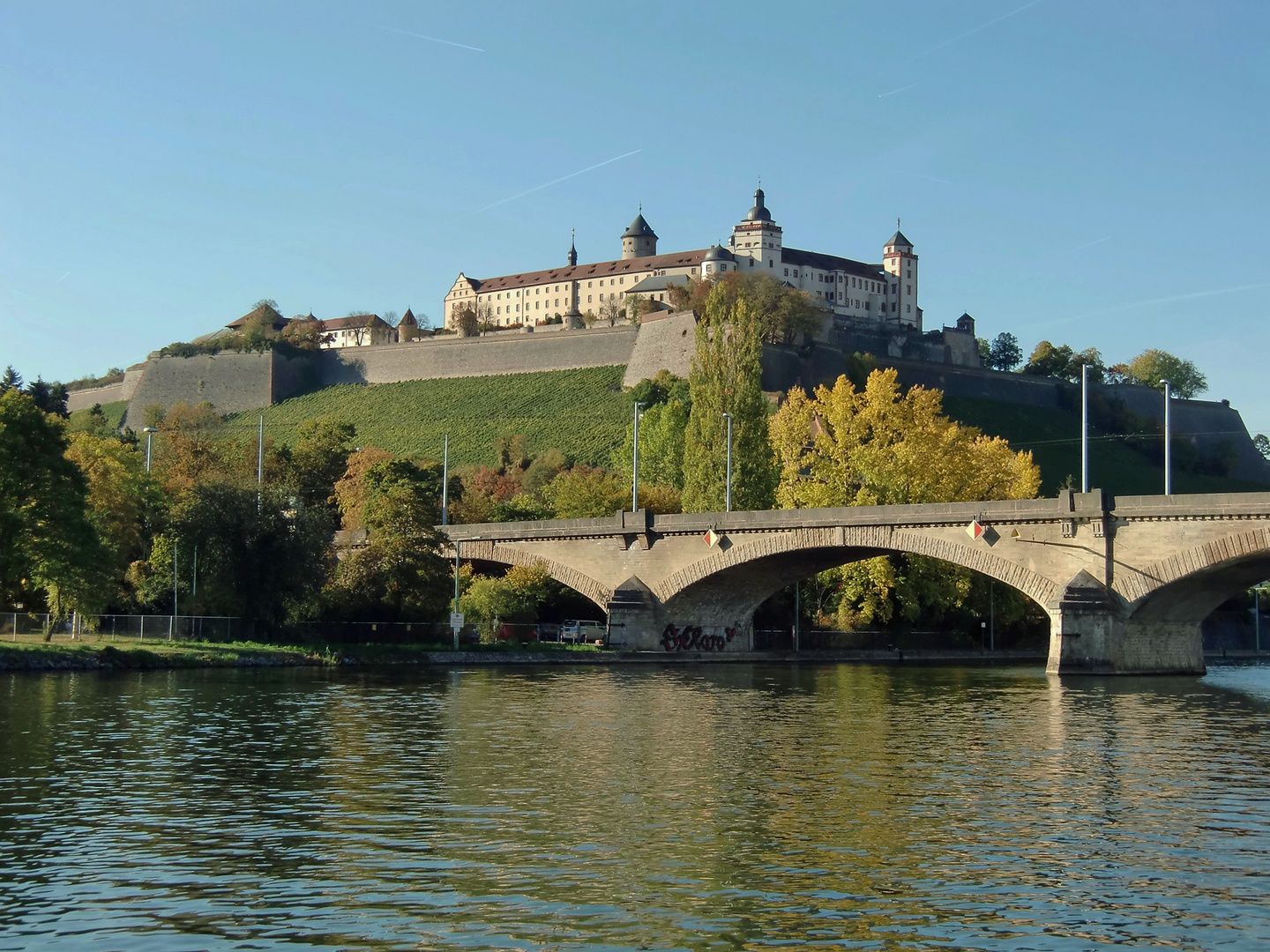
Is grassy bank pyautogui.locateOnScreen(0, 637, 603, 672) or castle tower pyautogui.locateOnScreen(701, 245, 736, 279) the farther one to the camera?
castle tower pyautogui.locateOnScreen(701, 245, 736, 279)

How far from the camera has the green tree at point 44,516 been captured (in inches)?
1778

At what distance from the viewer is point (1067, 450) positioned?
141 meters

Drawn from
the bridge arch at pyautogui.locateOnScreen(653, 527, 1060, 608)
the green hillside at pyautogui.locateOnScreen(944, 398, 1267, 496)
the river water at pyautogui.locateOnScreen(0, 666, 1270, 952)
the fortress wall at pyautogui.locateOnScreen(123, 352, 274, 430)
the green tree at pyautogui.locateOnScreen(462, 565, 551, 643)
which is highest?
the fortress wall at pyautogui.locateOnScreen(123, 352, 274, 430)

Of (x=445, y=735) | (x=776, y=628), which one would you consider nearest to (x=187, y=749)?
(x=445, y=735)

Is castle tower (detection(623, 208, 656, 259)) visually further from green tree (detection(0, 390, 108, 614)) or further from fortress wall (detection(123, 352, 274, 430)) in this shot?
green tree (detection(0, 390, 108, 614))

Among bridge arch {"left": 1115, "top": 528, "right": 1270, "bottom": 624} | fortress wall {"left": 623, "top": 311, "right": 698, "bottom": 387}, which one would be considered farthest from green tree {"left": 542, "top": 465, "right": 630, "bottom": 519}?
fortress wall {"left": 623, "top": 311, "right": 698, "bottom": 387}

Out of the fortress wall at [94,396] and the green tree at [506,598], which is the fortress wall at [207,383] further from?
the green tree at [506,598]

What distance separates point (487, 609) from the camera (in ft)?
202

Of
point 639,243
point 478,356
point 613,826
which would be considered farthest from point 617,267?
point 613,826

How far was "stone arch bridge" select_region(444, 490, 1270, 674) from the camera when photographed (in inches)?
1852

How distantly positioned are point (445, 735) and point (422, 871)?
13051 millimetres

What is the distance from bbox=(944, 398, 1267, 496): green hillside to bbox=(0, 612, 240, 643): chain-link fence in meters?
89.0

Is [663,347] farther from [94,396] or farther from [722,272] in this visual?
[94,396]

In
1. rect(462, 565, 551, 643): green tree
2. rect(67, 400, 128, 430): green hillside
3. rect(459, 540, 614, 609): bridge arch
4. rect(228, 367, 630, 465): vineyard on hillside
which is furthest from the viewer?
rect(67, 400, 128, 430): green hillside
